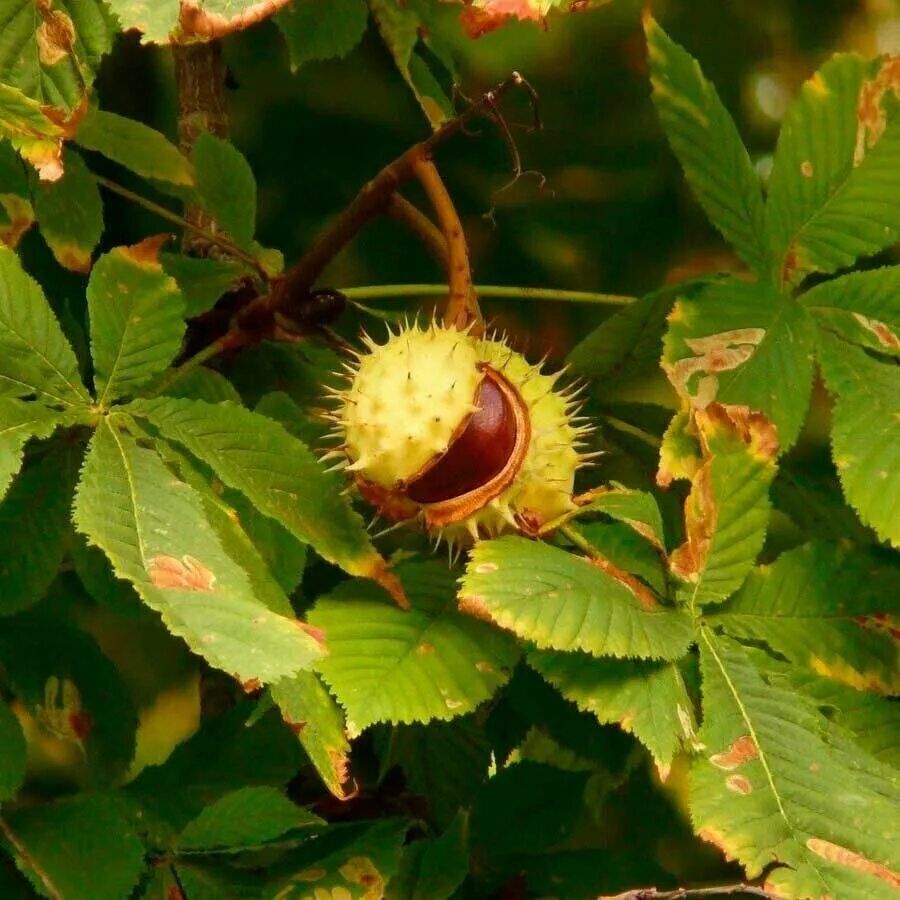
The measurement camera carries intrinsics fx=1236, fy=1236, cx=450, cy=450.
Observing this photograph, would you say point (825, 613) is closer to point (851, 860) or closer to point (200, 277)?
point (851, 860)

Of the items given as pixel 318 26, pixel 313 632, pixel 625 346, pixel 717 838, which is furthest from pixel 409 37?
pixel 717 838

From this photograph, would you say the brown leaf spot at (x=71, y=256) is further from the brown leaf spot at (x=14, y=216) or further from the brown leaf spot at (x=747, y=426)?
the brown leaf spot at (x=747, y=426)

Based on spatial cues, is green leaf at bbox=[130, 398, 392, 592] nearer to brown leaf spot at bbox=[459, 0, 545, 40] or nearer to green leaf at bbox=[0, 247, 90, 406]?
green leaf at bbox=[0, 247, 90, 406]

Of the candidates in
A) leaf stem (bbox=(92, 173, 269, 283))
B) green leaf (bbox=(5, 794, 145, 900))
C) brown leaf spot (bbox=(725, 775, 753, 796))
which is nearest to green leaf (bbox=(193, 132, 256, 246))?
leaf stem (bbox=(92, 173, 269, 283))

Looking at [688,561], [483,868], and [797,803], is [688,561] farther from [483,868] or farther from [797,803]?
[483,868]

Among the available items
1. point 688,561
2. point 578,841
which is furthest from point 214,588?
point 578,841

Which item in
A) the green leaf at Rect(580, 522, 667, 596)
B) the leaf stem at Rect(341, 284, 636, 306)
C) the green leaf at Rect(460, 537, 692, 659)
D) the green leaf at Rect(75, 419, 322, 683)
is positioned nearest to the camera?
the green leaf at Rect(75, 419, 322, 683)
